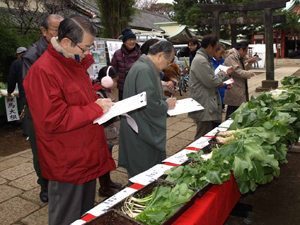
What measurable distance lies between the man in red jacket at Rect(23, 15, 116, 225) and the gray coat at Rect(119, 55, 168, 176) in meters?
0.51

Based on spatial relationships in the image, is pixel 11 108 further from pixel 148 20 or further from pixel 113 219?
pixel 148 20

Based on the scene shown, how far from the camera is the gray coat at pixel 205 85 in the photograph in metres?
3.61

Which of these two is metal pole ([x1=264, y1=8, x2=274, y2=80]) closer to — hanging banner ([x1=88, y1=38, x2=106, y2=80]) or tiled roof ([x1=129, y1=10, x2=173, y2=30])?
hanging banner ([x1=88, y1=38, x2=106, y2=80])

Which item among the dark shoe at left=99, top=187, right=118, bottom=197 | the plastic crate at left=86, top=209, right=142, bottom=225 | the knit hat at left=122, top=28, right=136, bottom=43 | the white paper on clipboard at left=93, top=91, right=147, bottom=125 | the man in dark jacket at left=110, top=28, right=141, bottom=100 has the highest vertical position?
the knit hat at left=122, top=28, right=136, bottom=43

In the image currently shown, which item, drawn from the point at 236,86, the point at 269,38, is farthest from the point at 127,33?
the point at 269,38

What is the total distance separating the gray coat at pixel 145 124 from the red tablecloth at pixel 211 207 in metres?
0.77

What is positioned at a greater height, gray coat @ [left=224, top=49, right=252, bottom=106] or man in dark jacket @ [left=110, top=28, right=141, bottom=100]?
man in dark jacket @ [left=110, top=28, right=141, bottom=100]

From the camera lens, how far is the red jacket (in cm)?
171

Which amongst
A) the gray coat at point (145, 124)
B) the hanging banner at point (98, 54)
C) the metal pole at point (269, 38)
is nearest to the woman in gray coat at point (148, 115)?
the gray coat at point (145, 124)

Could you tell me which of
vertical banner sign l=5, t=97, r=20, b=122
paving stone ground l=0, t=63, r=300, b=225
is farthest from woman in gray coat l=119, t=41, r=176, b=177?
vertical banner sign l=5, t=97, r=20, b=122

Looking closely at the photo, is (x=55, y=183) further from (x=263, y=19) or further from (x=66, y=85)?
(x=263, y=19)

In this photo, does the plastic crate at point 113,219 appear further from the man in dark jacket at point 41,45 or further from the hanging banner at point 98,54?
the hanging banner at point 98,54

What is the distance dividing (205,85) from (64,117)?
236 cm

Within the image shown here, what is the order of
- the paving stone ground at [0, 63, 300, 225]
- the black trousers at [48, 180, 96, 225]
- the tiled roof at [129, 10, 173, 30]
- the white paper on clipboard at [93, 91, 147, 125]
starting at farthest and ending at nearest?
1. the tiled roof at [129, 10, 173, 30]
2. the paving stone ground at [0, 63, 300, 225]
3. the black trousers at [48, 180, 96, 225]
4. the white paper on clipboard at [93, 91, 147, 125]
